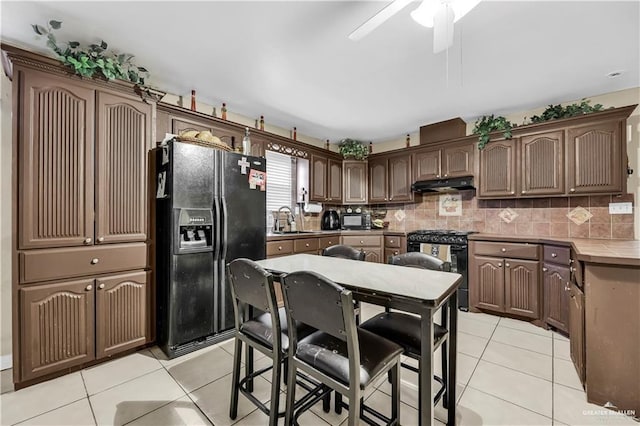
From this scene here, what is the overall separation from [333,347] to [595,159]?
3422 millimetres

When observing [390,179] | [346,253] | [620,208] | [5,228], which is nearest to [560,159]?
[620,208]

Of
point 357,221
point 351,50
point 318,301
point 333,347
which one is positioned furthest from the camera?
point 357,221

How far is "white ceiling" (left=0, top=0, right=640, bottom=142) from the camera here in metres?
1.82

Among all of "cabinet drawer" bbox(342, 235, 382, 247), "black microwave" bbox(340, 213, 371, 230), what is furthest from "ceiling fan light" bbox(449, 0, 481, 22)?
"black microwave" bbox(340, 213, 371, 230)

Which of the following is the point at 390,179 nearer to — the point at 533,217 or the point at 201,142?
the point at 533,217

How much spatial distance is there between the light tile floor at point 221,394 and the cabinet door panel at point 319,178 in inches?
101

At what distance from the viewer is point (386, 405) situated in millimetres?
1753

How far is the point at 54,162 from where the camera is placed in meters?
1.98

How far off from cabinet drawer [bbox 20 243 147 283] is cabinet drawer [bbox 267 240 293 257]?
4.14 ft

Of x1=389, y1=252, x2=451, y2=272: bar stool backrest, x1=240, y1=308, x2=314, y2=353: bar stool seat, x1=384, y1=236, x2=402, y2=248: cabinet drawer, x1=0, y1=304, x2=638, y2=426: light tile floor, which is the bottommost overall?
x1=0, y1=304, x2=638, y2=426: light tile floor

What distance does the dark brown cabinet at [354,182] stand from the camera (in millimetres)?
4859

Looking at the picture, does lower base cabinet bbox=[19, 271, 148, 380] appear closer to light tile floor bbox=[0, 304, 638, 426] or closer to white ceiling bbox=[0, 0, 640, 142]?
light tile floor bbox=[0, 304, 638, 426]

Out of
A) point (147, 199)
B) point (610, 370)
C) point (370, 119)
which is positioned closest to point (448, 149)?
point (370, 119)

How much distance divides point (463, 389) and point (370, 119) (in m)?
3.19
